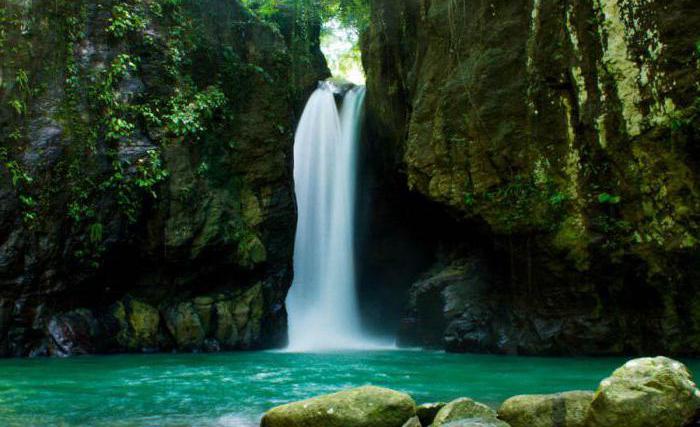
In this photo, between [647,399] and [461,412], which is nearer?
[647,399]

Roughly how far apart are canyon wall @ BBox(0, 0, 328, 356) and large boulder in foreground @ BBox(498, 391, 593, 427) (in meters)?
10.5

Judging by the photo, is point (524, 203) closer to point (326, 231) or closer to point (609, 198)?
point (609, 198)

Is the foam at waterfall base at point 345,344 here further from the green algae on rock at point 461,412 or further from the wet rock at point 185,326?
the green algae on rock at point 461,412

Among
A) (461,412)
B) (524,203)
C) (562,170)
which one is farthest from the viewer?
(524,203)

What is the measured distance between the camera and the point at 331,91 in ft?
64.6

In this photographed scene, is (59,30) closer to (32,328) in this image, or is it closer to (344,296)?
(32,328)

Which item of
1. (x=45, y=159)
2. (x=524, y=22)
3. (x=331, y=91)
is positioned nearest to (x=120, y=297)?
(x=45, y=159)

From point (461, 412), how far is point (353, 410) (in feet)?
2.69

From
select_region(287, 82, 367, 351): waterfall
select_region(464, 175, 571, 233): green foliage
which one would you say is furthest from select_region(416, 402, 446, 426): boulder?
select_region(287, 82, 367, 351): waterfall

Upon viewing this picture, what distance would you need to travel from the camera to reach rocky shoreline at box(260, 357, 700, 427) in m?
4.27

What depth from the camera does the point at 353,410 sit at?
14.9ft

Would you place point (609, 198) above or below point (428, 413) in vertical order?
above

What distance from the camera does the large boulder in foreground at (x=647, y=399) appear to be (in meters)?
4.24

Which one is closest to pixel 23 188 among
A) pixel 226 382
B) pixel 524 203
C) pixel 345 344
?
pixel 226 382
